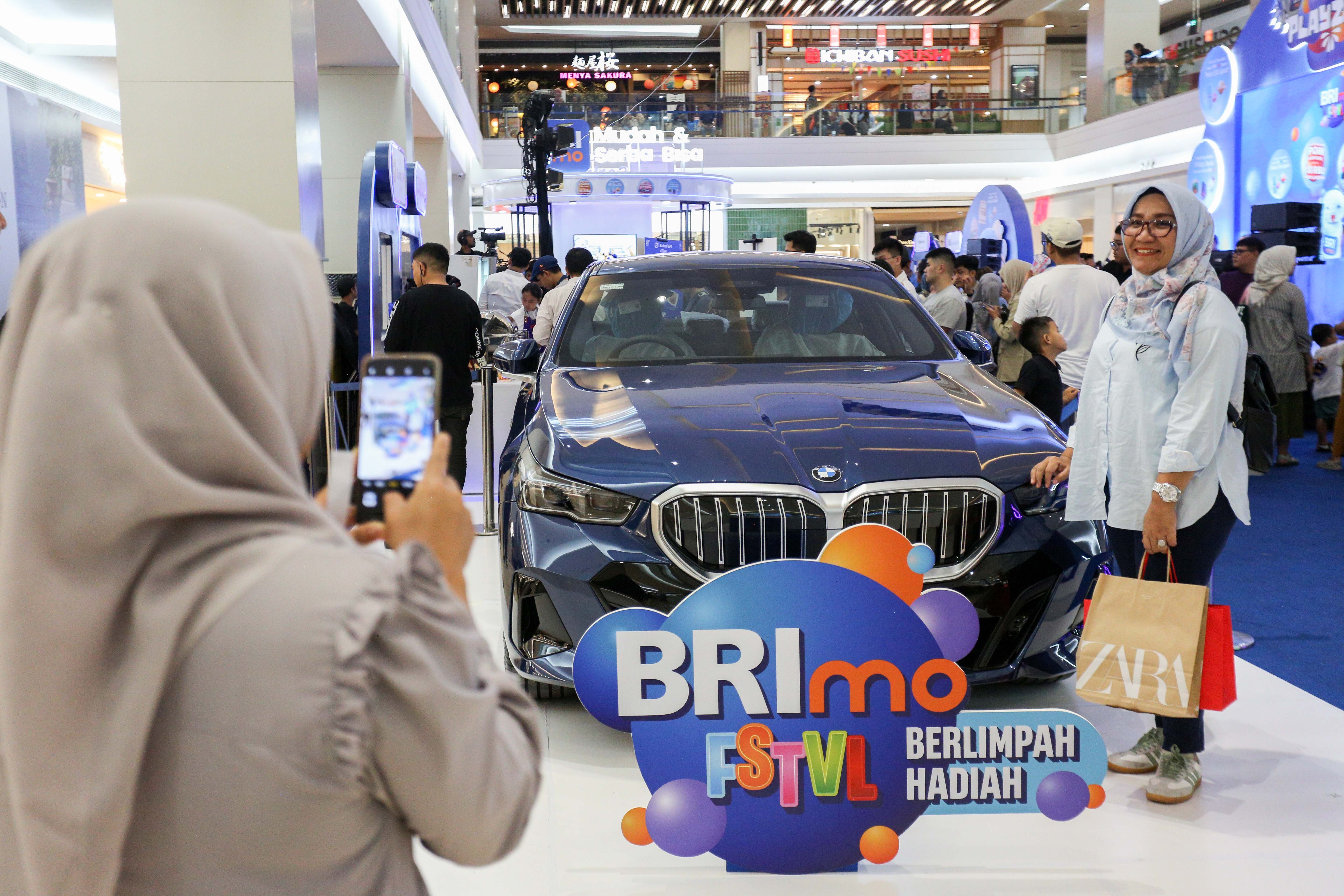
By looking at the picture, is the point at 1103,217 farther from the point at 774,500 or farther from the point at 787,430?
the point at 774,500

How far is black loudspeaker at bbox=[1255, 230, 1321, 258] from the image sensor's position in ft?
37.1

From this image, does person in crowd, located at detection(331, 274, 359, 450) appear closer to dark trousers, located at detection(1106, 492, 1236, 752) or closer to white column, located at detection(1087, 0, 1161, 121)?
dark trousers, located at detection(1106, 492, 1236, 752)

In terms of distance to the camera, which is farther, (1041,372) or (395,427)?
(1041,372)

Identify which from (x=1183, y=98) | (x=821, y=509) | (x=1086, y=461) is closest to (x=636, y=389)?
(x=821, y=509)

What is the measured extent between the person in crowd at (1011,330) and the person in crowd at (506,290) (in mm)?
4294

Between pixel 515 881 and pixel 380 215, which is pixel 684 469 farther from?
pixel 380 215

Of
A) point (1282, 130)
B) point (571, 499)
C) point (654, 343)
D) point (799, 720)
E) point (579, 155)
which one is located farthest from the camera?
point (579, 155)

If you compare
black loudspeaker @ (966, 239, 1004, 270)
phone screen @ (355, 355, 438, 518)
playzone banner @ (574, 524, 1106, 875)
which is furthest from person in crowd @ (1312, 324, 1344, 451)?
phone screen @ (355, 355, 438, 518)

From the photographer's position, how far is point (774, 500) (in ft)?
10.6

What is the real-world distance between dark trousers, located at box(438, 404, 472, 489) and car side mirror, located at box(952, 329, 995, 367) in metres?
3.17

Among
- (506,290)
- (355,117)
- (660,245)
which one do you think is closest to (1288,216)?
(506,290)

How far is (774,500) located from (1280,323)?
7.49 m

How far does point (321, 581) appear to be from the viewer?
3.02ft

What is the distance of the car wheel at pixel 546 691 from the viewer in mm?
3801
